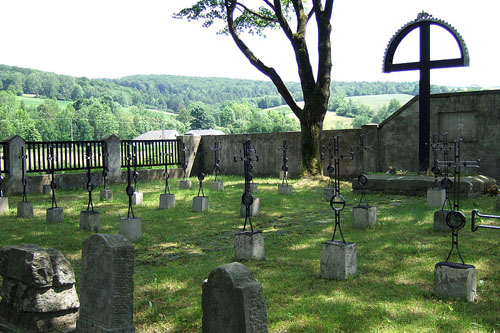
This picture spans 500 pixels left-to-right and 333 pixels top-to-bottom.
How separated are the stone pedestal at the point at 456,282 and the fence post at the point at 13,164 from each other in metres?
14.1

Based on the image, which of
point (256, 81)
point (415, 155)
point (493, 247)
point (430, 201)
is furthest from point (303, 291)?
point (256, 81)

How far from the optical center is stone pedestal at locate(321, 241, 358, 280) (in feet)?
19.4

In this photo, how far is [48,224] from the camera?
10461 mm

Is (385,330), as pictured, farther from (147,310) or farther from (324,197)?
(324,197)

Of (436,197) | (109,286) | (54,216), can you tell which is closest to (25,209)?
A: (54,216)

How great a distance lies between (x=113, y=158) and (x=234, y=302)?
15.7 metres

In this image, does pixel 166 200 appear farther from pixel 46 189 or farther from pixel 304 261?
pixel 304 261

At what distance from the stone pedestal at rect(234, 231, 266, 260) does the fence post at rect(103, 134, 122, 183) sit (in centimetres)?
1238

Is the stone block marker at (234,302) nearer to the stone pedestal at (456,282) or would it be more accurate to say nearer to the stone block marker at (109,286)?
the stone block marker at (109,286)

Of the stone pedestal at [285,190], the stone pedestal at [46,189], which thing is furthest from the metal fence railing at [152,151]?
the stone pedestal at [285,190]

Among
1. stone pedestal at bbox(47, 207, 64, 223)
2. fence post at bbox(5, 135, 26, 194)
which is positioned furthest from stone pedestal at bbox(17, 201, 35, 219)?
fence post at bbox(5, 135, 26, 194)

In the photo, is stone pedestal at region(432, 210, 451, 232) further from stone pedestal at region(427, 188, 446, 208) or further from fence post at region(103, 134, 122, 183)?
fence post at region(103, 134, 122, 183)

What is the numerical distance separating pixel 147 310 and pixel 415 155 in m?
13.3

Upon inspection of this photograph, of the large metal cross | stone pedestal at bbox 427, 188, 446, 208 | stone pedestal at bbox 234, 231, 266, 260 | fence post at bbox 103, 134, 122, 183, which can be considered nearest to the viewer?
stone pedestal at bbox 234, 231, 266, 260
